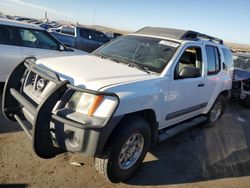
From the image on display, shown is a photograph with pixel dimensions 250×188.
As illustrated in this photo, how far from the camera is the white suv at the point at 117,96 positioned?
114 inches

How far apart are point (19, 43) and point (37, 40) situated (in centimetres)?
52

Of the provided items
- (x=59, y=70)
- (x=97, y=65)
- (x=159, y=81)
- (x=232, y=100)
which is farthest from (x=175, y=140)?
(x=232, y=100)

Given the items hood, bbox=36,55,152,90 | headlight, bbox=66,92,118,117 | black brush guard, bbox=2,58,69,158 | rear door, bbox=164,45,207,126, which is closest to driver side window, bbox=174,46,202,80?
rear door, bbox=164,45,207,126

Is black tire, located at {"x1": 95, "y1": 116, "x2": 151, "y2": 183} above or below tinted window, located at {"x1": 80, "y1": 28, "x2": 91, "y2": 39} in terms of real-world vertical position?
above

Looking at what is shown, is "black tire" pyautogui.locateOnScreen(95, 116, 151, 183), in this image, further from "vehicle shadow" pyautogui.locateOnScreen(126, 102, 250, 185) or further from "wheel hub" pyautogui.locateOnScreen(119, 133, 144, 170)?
"vehicle shadow" pyautogui.locateOnScreen(126, 102, 250, 185)

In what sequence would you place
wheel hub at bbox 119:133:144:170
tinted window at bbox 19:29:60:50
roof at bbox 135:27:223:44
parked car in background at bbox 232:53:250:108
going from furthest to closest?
parked car in background at bbox 232:53:250:108 < tinted window at bbox 19:29:60:50 < roof at bbox 135:27:223:44 < wheel hub at bbox 119:133:144:170

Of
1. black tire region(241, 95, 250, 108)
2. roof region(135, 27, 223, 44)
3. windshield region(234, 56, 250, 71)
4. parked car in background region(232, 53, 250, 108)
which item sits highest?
roof region(135, 27, 223, 44)

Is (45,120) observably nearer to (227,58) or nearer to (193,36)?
(193,36)

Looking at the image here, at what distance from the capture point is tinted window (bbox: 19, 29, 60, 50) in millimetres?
6562

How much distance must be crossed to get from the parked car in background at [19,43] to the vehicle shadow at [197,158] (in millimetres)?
3600

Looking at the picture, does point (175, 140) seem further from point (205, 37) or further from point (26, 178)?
point (26, 178)

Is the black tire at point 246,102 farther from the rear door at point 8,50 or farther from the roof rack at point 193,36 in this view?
the rear door at point 8,50

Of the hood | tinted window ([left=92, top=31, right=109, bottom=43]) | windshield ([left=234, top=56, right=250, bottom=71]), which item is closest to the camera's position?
the hood

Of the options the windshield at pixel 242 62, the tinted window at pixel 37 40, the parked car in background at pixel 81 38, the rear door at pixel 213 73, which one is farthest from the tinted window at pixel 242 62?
the parked car in background at pixel 81 38
